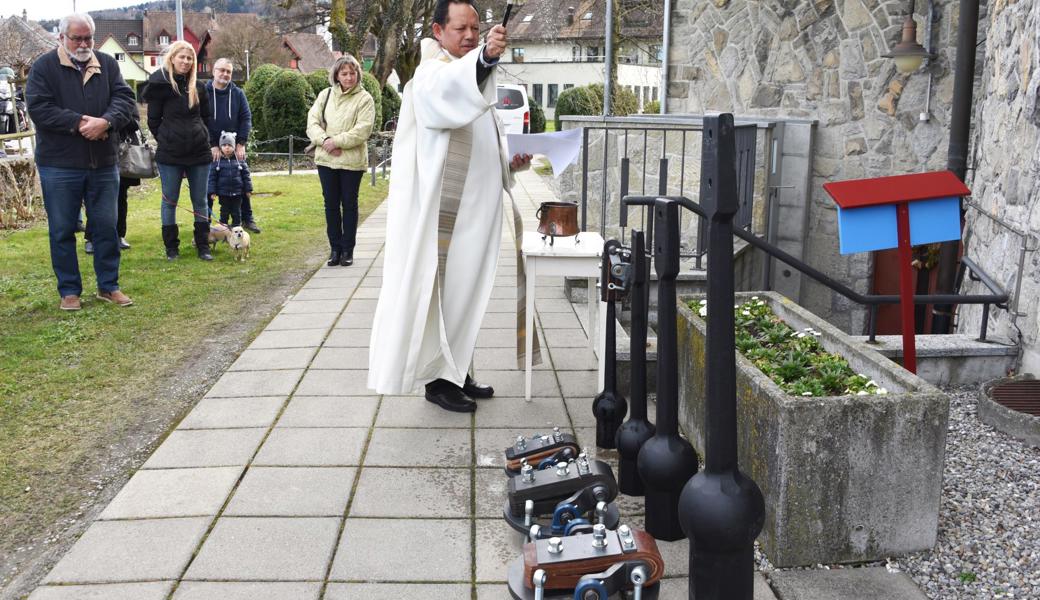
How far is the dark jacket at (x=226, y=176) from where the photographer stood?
10242 mm

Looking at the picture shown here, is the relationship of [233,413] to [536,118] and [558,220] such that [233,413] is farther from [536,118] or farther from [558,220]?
[536,118]

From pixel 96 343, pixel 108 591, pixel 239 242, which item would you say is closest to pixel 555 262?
pixel 108 591

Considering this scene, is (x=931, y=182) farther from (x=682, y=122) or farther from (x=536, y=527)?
(x=682, y=122)

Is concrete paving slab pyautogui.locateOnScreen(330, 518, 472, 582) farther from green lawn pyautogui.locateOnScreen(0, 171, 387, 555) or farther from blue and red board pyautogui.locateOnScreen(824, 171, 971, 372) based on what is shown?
blue and red board pyautogui.locateOnScreen(824, 171, 971, 372)

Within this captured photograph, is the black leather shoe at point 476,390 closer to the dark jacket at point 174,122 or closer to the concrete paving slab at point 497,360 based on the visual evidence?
the concrete paving slab at point 497,360

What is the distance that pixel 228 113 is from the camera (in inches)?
400

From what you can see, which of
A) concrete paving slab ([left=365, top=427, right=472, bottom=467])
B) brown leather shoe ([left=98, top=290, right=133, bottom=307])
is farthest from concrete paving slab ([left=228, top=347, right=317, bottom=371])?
brown leather shoe ([left=98, top=290, right=133, bottom=307])

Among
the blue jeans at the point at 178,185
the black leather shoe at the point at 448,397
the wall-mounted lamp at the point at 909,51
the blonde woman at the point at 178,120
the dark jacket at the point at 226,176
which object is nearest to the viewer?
the black leather shoe at the point at 448,397

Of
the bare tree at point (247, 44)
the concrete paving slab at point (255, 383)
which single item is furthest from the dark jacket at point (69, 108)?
the bare tree at point (247, 44)

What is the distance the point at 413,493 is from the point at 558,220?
5.94 feet

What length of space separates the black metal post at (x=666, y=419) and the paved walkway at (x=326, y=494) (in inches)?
5.0

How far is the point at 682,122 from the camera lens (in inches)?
276

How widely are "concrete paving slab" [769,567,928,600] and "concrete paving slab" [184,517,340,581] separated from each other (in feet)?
4.88

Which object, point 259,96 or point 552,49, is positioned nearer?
point 259,96
